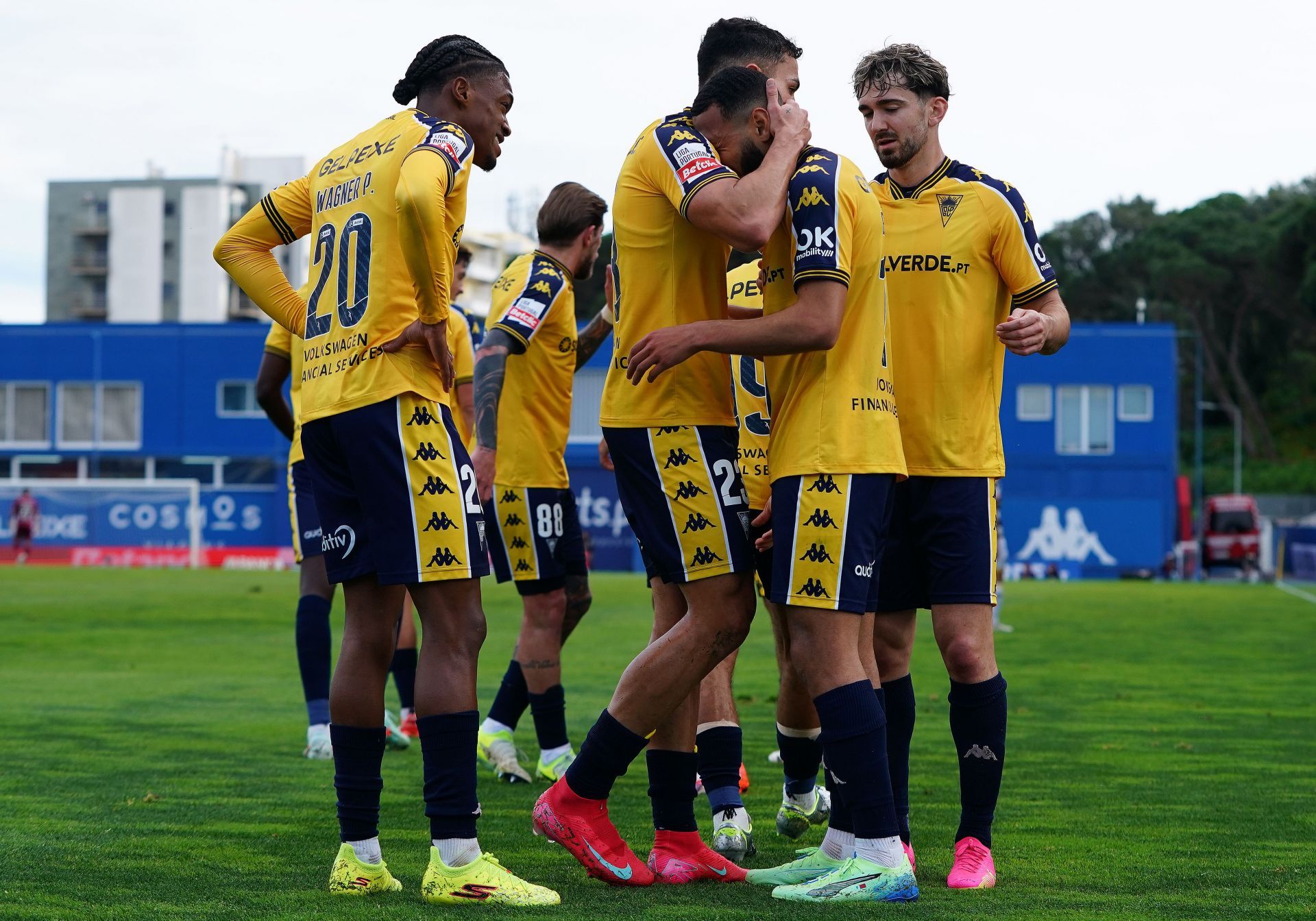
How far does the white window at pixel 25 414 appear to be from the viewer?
54.5m

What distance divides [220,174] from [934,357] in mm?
96194

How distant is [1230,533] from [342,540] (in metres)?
46.0

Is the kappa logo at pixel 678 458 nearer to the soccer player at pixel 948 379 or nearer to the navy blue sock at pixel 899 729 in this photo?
the soccer player at pixel 948 379

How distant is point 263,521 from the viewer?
152ft

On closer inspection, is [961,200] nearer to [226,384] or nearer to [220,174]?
[226,384]

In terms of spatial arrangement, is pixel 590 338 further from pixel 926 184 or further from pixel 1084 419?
pixel 1084 419

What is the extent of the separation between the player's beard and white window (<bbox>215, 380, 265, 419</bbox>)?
50.2 meters

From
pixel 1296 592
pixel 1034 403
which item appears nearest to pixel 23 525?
pixel 1296 592

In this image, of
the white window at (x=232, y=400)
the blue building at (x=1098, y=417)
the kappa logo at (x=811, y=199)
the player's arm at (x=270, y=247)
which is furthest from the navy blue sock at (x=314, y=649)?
the white window at (x=232, y=400)

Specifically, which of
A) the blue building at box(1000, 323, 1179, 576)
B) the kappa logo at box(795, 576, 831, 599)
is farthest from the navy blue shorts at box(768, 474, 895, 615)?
the blue building at box(1000, 323, 1179, 576)

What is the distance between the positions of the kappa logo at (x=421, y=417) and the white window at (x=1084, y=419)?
158 ft

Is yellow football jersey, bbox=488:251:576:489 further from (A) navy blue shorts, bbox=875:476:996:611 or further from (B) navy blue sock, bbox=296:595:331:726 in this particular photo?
(A) navy blue shorts, bbox=875:476:996:611

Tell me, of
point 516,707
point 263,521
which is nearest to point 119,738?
point 516,707

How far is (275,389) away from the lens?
24.6 ft
